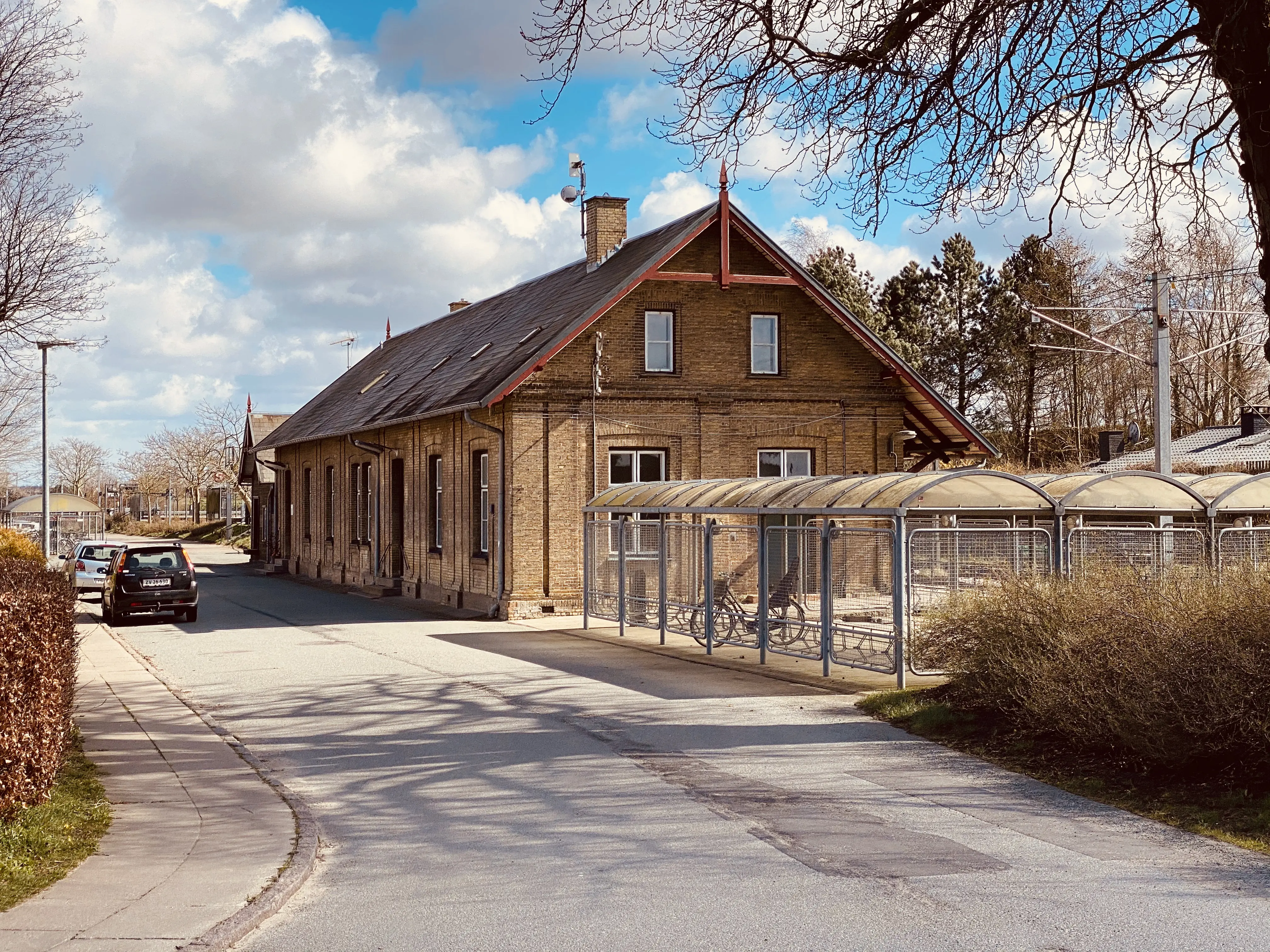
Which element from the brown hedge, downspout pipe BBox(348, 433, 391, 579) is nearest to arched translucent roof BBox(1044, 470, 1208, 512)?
the brown hedge

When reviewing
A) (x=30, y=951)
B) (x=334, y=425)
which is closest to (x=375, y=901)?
(x=30, y=951)

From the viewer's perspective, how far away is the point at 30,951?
5.72 meters

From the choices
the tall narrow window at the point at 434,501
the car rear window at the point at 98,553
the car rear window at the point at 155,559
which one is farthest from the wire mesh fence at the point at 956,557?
the car rear window at the point at 98,553

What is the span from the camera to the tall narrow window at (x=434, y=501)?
30.5 meters

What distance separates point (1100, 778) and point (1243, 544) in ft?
26.9

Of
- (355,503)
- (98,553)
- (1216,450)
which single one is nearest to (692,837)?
(98,553)

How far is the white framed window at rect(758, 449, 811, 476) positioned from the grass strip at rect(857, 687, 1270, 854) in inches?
594

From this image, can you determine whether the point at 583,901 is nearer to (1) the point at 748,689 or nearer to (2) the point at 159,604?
(1) the point at 748,689

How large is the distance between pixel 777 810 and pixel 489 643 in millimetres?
12450

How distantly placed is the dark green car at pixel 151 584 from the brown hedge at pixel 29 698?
16.8 metres

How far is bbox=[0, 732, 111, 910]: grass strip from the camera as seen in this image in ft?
22.2

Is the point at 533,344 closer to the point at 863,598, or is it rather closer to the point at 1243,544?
the point at 863,598

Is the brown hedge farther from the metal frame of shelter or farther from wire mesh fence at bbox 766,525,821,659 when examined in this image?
wire mesh fence at bbox 766,525,821,659

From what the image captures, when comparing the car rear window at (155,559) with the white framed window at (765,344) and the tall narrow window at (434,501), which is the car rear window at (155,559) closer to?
the tall narrow window at (434,501)
